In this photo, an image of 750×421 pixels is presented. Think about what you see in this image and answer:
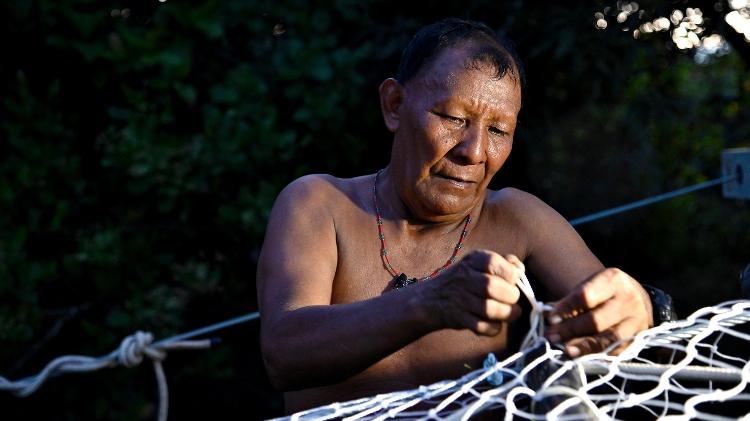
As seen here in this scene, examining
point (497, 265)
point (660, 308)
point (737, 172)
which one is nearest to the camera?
point (497, 265)

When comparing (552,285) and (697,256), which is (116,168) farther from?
(697,256)

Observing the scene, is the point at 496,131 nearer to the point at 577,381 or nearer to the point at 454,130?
the point at 454,130

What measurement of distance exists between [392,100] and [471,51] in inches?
Result: 9.8

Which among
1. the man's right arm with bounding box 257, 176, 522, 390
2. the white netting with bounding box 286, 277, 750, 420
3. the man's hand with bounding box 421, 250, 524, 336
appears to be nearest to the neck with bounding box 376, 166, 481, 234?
the man's right arm with bounding box 257, 176, 522, 390

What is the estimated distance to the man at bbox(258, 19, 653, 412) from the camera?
1.75 metres

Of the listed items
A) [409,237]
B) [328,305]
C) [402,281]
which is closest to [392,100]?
[409,237]

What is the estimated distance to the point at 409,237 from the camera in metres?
2.16

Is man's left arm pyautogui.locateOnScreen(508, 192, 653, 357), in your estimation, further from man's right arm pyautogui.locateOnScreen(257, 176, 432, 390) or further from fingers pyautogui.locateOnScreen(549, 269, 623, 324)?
man's right arm pyautogui.locateOnScreen(257, 176, 432, 390)

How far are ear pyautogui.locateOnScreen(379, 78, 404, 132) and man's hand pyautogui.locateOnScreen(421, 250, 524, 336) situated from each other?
738mm

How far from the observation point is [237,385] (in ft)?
13.2

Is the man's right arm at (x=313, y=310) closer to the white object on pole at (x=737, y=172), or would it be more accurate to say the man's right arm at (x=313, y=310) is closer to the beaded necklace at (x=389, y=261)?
the beaded necklace at (x=389, y=261)

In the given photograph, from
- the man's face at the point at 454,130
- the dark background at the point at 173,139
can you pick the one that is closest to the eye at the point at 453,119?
the man's face at the point at 454,130

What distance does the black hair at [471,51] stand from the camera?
200cm

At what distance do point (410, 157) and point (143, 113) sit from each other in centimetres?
164
